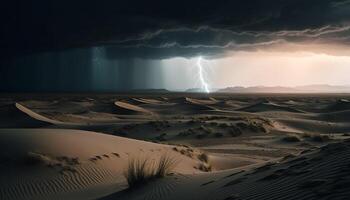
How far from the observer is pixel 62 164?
1251cm

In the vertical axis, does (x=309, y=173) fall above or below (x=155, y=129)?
above

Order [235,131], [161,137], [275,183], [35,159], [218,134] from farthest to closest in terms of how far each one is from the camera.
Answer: [235,131]
[218,134]
[161,137]
[35,159]
[275,183]

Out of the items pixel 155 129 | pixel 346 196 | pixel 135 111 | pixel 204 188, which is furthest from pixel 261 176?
pixel 135 111

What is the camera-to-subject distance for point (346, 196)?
6062 millimetres

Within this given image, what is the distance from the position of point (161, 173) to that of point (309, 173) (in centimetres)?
395

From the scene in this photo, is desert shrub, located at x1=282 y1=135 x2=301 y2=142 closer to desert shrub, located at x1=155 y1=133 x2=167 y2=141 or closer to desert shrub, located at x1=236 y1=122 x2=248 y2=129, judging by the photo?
desert shrub, located at x1=236 y1=122 x2=248 y2=129

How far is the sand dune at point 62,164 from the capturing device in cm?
1098

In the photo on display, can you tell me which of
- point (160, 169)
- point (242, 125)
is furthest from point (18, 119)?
point (160, 169)

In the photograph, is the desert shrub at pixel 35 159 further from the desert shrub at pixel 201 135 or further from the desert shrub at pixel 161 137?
the desert shrub at pixel 201 135

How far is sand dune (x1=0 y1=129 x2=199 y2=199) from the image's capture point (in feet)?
36.0

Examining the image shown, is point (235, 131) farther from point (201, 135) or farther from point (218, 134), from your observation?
point (201, 135)

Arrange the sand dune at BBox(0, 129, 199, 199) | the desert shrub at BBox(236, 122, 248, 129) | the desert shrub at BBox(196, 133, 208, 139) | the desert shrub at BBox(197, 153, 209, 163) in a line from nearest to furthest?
the sand dune at BBox(0, 129, 199, 199) < the desert shrub at BBox(197, 153, 209, 163) < the desert shrub at BBox(196, 133, 208, 139) < the desert shrub at BBox(236, 122, 248, 129)

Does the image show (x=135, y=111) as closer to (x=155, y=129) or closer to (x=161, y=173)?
(x=155, y=129)

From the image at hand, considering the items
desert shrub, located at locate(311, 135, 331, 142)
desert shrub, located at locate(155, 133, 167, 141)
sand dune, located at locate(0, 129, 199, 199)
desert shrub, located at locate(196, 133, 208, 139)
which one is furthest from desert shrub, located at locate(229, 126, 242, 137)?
sand dune, located at locate(0, 129, 199, 199)
